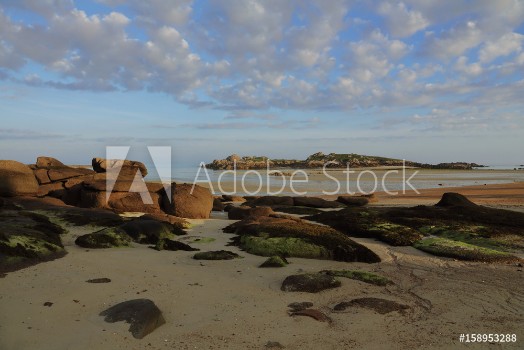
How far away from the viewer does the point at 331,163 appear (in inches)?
4574

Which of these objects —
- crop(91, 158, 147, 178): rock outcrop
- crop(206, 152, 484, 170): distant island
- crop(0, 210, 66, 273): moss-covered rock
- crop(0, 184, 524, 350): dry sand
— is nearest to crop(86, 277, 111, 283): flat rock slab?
crop(0, 184, 524, 350): dry sand

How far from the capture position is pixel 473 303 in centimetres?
736

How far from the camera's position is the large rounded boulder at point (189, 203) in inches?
845

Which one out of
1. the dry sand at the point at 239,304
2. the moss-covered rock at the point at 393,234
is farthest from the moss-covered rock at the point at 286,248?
the moss-covered rock at the point at 393,234

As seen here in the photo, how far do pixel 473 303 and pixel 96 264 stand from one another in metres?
8.17


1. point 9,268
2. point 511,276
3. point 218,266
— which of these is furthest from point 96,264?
point 511,276

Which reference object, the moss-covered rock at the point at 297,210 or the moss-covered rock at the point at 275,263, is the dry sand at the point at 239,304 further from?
the moss-covered rock at the point at 297,210

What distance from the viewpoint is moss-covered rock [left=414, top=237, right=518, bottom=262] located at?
438 inches

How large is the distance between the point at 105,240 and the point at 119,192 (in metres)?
11.4

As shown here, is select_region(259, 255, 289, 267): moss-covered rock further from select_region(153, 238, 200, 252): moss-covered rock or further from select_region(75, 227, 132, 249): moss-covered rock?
select_region(75, 227, 132, 249): moss-covered rock

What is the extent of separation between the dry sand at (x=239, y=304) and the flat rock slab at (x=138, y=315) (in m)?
0.11

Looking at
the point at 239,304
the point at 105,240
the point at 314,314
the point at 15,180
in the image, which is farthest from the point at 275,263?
the point at 15,180

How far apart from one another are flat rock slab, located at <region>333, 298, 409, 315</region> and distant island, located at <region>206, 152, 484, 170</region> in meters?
101

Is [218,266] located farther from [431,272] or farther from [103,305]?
[431,272]
